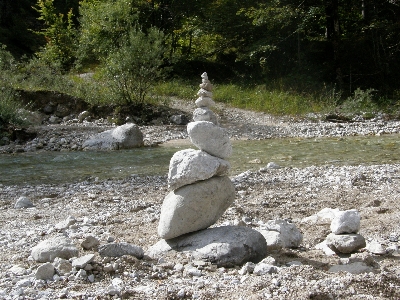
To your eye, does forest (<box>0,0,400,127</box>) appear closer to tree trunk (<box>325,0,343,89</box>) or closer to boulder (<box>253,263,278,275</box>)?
tree trunk (<box>325,0,343,89</box>)

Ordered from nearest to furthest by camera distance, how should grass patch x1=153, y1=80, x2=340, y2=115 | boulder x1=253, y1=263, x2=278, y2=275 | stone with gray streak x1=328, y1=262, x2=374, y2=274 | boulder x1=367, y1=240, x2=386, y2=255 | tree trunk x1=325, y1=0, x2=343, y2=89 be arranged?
boulder x1=253, y1=263, x2=278, y2=275, stone with gray streak x1=328, y1=262, x2=374, y2=274, boulder x1=367, y1=240, x2=386, y2=255, grass patch x1=153, y1=80, x2=340, y2=115, tree trunk x1=325, y1=0, x2=343, y2=89

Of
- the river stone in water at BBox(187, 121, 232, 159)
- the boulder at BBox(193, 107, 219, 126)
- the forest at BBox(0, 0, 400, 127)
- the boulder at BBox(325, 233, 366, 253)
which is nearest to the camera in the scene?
the boulder at BBox(325, 233, 366, 253)

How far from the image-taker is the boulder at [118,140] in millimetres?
16438

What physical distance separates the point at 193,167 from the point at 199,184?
0.21m

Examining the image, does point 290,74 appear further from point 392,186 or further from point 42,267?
point 42,267

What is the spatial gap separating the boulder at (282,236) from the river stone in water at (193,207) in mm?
680

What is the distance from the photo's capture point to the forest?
880 inches

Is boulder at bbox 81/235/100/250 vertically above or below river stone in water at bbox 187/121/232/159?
below

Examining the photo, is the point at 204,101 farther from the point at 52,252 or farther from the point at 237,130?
the point at 237,130

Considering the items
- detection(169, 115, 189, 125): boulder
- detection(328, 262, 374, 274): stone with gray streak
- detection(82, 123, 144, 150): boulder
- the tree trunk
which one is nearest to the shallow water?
detection(82, 123, 144, 150): boulder

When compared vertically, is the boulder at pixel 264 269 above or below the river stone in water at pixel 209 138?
below

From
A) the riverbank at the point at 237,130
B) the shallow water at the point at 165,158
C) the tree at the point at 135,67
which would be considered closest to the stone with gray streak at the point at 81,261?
the shallow water at the point at 165,158

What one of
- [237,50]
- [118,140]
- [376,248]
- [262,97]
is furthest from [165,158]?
[237,50]

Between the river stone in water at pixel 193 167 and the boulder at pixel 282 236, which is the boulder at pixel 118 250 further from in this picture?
the boulder at pixel 282 236
